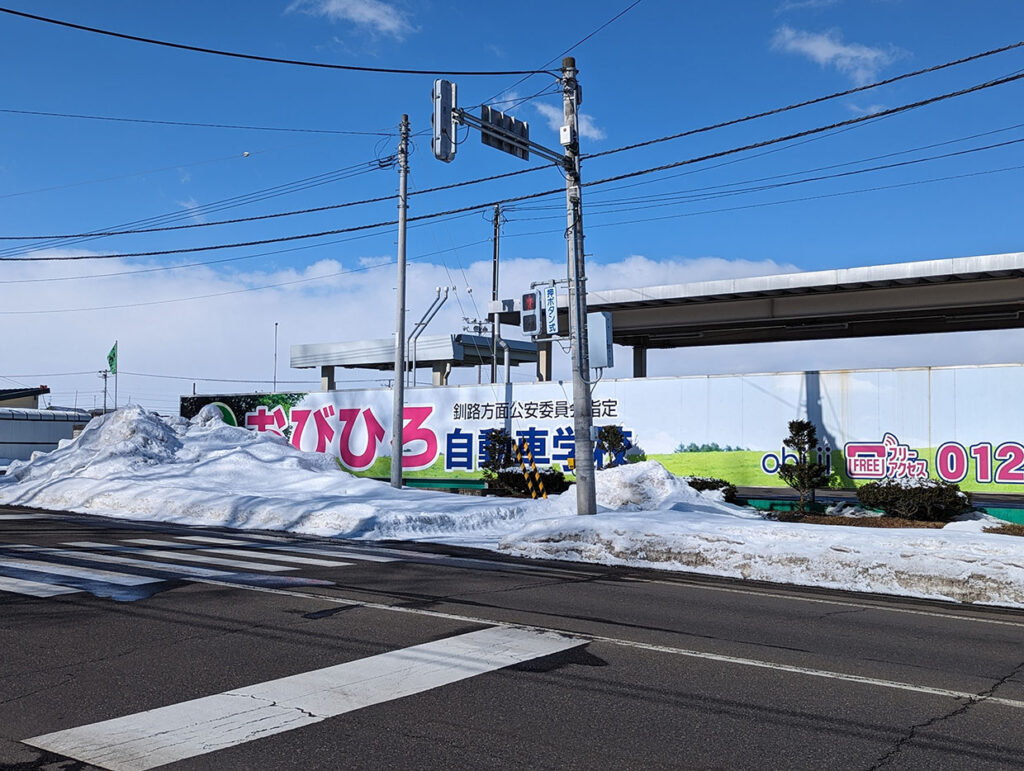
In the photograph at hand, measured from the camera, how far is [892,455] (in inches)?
933

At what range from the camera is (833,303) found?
30078mm

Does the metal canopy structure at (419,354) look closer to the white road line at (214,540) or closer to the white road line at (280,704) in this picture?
the white road line at (214,540)

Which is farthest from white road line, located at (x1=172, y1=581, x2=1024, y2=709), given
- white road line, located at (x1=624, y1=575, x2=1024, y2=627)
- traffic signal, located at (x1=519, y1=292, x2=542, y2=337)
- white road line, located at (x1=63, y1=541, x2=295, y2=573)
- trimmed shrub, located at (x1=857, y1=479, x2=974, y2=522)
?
trimmed shrub, located at (x1=857, y1=479, x2=974, y2=522)

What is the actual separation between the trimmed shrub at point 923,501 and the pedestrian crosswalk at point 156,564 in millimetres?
10890

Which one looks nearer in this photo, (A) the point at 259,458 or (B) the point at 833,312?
(A) the point at 259,458

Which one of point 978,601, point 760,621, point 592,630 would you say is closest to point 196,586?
point 592,630

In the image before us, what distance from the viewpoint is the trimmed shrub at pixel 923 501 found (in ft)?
58.7

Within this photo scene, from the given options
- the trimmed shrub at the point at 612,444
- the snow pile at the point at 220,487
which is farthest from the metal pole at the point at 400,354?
the trimmed shrub at the point at 612,444

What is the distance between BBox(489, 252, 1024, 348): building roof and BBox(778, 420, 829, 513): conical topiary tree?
6135 millimetres

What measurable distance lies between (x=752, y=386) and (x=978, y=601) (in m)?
16.2

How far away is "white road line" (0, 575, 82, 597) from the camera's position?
8820mm

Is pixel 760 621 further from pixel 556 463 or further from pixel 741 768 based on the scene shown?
pixel 556 463

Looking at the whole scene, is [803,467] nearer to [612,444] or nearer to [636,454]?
[612,444]

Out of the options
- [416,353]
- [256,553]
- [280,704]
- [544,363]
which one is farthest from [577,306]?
[416,353]
